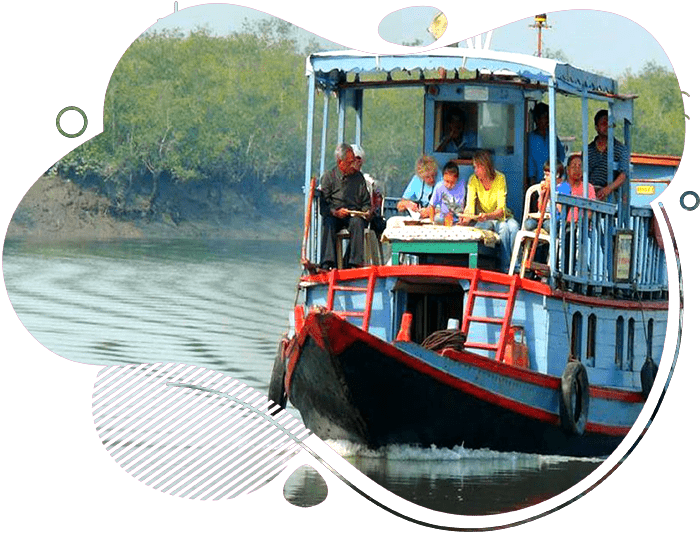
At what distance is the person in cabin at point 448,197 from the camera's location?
12930mm

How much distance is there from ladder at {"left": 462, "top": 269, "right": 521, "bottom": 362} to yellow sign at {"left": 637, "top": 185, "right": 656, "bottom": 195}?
0.62m

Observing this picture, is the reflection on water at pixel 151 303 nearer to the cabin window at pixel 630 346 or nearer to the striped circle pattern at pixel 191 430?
the striped circle pattern at pixel 191 430

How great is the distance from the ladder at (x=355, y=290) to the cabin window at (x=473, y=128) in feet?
3.21

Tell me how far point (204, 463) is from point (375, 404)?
0.69 m

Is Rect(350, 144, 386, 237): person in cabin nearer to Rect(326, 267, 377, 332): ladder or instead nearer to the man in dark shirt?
the man in dark shirt

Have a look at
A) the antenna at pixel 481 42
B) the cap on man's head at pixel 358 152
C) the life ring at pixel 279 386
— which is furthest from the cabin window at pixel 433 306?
the antenna at pixel 481 42

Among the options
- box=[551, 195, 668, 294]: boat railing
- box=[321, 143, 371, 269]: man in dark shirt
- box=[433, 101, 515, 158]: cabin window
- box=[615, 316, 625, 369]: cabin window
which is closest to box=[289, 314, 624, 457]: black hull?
box=[615, 316, 625, 369]: cabin window

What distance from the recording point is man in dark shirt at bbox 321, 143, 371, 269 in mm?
12734

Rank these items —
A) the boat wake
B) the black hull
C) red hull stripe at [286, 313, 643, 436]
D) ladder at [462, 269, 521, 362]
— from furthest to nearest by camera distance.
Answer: ladder at [462, 269, 521, 362] < the boat wake < the black hull < red hull stripe at [286, 313, 643, 436]

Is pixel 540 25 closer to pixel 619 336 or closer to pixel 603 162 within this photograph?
pixel 603 162

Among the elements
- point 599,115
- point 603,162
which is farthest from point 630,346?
point 599,115

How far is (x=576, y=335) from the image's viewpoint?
12625 millimetres

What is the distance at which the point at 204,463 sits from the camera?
12.1 m

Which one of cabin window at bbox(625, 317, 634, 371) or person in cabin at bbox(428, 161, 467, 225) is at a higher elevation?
person in cabin at bbox(428, 161, 467, 225)
